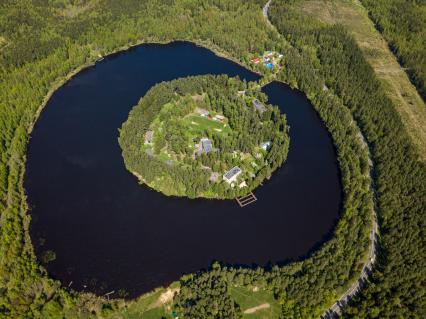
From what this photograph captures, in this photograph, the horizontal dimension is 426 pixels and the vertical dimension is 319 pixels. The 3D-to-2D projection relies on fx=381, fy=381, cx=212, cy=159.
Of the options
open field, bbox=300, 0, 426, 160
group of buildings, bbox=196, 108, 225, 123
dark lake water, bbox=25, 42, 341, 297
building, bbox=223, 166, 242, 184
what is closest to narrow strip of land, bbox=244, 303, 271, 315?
dark lake water, bbox=25, 42, 341, 297

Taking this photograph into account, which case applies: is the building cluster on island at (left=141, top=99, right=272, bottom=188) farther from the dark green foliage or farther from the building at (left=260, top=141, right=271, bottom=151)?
the dark green foliage

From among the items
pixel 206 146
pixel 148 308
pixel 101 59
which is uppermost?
pixel 101 59

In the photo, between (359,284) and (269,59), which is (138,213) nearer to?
(359,284)

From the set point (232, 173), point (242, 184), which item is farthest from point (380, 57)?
point (242, 184)

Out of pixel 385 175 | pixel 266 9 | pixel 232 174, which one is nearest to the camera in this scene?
pixel 385 175

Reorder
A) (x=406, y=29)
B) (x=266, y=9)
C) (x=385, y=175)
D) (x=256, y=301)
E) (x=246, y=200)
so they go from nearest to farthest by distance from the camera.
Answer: (x=256, y=301)
(x=246, y=200)
(x=385, y=175)
(x=406, y=29)
(x=266, y=9)

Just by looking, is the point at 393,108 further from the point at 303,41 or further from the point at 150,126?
the point at 150,126
